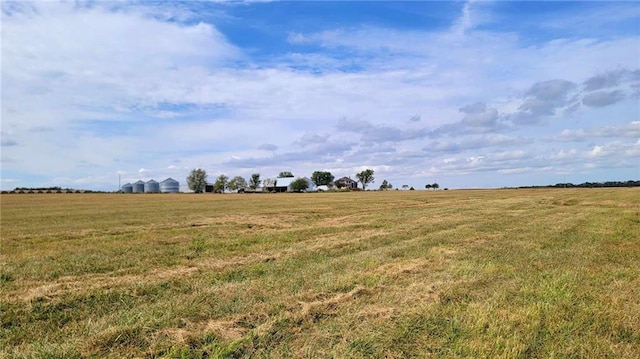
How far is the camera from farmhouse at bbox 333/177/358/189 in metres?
180

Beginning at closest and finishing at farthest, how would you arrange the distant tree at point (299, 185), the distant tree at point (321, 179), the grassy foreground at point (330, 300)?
the grassy foreground at point (330, 300)
the distant tree at point (299, 185)
the distant tree at point (321, 179)

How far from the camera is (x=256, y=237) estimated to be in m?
15.9

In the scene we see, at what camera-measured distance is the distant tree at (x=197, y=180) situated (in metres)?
171

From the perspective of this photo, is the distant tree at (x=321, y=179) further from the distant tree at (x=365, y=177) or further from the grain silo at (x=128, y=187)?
the grain silo at (x=128, y=187)

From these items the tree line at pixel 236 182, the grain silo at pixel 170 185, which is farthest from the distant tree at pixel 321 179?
the grain silo at pixel 170 185

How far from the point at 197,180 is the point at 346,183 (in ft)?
202

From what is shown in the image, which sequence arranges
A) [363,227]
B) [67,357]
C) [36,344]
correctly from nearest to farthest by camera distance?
[67,357]
[36,344]
[363,227]

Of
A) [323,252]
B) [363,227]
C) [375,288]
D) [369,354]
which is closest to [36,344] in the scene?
[369,354]

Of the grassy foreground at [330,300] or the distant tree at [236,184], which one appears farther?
the distant tree at [236,184]

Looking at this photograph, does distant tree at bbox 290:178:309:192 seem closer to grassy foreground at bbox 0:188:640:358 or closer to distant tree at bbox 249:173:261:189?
distant tree at bbox 249:173:261:189

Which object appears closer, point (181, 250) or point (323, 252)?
point (323, 252)

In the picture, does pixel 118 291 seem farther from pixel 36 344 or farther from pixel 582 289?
pixel 582 289

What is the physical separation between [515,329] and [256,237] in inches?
446

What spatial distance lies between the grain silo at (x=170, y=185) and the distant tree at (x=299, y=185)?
5244cm
